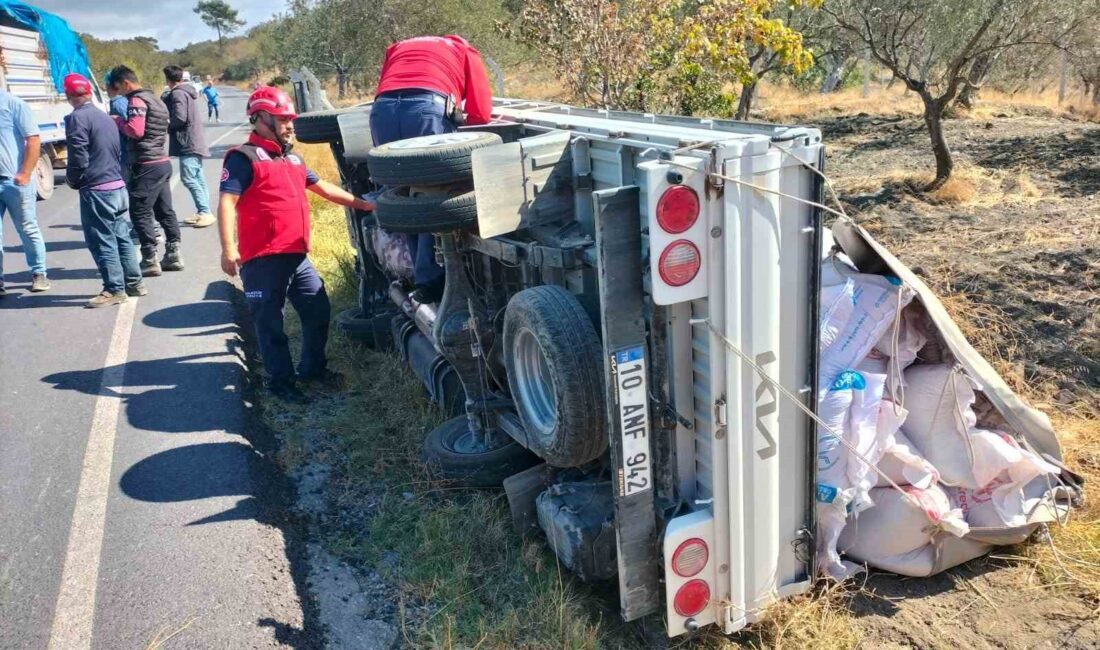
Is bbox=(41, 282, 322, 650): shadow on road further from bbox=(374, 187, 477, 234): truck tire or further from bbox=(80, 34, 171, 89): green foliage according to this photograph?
bbox=(80, 34, 171, 89): green foliage

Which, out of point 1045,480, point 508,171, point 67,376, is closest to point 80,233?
point 67,376

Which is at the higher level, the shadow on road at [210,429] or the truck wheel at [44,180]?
the truck wheel at [44,180]

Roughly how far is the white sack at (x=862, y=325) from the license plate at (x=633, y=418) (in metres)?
0.96

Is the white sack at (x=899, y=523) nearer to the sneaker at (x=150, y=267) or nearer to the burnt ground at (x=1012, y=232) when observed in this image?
the burnt ground at (x=1012, y=232)

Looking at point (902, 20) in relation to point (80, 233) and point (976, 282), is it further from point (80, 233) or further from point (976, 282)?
point (80, 233)

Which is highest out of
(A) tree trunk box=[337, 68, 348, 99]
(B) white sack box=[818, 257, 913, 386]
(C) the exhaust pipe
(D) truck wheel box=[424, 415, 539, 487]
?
(A) tree trunk box=[337, 68, 348, 99]

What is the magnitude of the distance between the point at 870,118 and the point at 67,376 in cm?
1663

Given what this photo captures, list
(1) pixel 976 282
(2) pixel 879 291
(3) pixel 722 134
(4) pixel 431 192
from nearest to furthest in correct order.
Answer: (3) pixel 722 134
(2) pixel 879 291
(4) pixel 431 192
(1) pixel 976 282

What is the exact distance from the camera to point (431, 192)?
151 inches

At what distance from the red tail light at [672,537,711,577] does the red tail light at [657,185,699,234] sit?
1126mm

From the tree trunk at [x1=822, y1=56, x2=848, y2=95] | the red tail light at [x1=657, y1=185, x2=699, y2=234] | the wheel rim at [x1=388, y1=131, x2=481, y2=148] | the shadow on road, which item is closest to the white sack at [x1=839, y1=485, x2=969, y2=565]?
the red tail light at [x1=657, y1=185, x2=699, y2=234]

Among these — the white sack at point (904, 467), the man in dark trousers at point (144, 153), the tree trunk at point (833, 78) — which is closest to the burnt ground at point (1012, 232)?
the white sack at point (904, 467)

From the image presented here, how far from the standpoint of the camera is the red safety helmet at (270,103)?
5031 mm

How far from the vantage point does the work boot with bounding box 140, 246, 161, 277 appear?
8.23 metres
